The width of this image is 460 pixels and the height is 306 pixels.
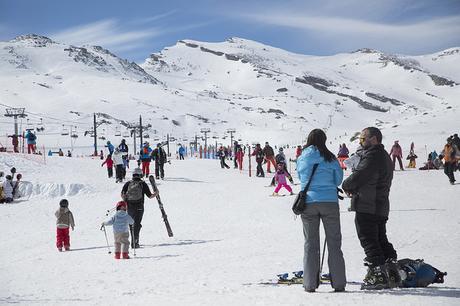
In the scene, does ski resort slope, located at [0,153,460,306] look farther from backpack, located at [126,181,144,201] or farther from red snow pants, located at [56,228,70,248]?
backpack, located at [126,181,144,201]

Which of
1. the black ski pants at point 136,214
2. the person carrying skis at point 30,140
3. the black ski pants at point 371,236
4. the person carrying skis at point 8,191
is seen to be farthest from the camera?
the person carrying skis at point 30,140

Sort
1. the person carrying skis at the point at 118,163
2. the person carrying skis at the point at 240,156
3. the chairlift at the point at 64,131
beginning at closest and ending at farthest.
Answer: the person carrying skis at the point at 118,163
the person carrying skis at the point at 240,156
the chairlift at the point at 64,131

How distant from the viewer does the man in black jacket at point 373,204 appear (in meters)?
5.98

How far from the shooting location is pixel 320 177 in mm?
5977

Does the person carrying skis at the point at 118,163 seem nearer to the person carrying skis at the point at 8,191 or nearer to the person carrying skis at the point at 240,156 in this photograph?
the person carrying skis at the point at 8,191

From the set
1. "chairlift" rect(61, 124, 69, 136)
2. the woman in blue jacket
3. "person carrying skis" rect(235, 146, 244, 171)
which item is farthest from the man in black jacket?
"chairlift" rect(61, 124, 69, 136)

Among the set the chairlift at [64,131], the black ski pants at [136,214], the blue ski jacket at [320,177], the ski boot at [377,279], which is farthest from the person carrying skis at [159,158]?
the chairlift at [64,131]

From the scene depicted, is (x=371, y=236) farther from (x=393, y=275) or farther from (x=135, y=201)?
(x=135, y=201)

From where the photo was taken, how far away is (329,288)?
20.4 feet

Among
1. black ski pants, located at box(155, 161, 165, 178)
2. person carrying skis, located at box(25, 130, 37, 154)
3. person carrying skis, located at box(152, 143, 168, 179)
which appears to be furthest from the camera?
person carrying skis, located at box(25, 130, 37, 154)

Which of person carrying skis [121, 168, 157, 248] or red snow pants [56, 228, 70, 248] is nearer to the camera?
person carrying skis [121, 168, 157, 248]

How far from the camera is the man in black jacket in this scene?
598 centimetres

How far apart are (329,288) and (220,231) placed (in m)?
6.82

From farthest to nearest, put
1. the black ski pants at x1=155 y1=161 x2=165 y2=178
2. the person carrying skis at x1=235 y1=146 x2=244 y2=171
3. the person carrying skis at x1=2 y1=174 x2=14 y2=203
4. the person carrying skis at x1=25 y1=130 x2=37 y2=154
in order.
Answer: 1. the person carrying skis at x1=235 y1=146 x2=244 y2=171
2. the person carrying skis at x1=25 y1=130 x2=37 y2=154
3. the black ski pants at x1=155 y1=161 x2=165 y2=178
4. the person carrying skis at x1=2 y1=174 x2=14 y2=203
